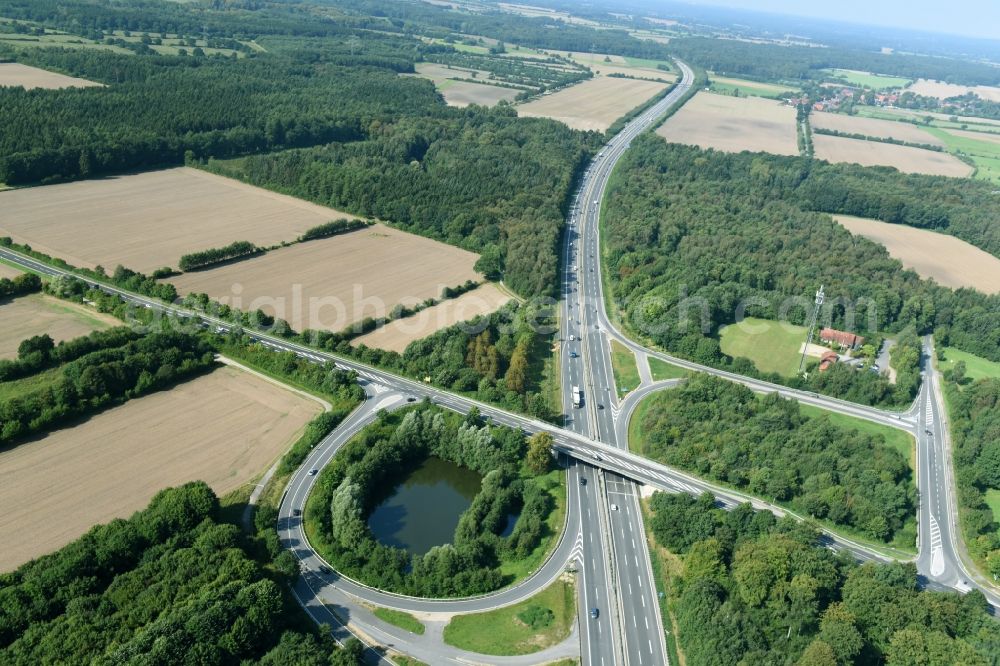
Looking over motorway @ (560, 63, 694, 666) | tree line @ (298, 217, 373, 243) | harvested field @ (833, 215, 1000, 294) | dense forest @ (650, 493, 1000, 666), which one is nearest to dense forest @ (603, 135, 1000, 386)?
harvested field @ (833, 215, 1000, 294)

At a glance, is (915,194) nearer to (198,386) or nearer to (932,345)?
(932,345)

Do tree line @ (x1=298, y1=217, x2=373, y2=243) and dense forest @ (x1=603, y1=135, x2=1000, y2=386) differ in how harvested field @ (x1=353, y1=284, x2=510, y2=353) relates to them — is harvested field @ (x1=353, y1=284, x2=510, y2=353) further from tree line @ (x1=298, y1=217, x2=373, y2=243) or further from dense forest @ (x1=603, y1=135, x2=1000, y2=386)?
tree line @ (x1=298, y1=217, x2=373, y2=243)

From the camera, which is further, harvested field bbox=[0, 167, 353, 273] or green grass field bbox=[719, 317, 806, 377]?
harvested field bbox=[0, 167, 353, 273]

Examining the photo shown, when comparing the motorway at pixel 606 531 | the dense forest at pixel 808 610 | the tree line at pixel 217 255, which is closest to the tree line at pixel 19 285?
Result: the tree line at pixel 217 255

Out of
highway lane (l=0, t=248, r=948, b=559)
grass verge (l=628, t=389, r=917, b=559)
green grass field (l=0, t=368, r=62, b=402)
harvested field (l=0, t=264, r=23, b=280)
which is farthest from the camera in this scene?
harvested field (l=0, t=264, r=23, b=280)

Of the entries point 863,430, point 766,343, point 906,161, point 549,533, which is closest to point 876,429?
point 863,430

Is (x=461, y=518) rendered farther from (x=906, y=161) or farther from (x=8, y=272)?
(x=906, y=161)

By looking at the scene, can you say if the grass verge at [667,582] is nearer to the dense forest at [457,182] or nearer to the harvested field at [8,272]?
the dense forest at [457,182]
